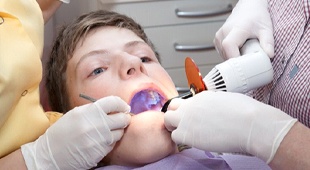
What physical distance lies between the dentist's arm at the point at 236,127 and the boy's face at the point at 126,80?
78mm

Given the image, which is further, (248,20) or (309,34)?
(248,20)

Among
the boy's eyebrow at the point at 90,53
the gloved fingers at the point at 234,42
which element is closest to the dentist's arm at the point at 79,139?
the boy's eyebrow at the point at 90,53

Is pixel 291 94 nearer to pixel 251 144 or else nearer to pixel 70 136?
pixel 251 144

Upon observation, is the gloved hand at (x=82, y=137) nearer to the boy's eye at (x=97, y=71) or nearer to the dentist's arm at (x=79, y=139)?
the dentist's arm at (x=79, y=139)

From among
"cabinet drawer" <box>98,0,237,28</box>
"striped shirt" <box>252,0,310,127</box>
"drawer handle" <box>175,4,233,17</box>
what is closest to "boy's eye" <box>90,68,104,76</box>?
"striped shirt" <box>252,0,310,127</box>

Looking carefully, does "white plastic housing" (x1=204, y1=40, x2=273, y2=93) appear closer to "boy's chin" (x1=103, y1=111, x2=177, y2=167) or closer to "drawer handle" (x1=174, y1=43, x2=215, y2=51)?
"boy's chin" (x1=103, y1=111, x2=177, y2=167)

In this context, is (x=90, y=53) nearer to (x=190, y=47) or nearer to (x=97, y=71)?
(x=97, y=71)

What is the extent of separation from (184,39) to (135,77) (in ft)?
4.94

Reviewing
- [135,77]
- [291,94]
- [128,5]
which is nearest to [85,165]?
[135,77]

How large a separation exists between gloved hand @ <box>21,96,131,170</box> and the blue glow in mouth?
9 centimetres

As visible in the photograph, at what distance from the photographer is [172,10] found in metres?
2.76

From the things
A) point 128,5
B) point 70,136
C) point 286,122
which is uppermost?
point 286,122

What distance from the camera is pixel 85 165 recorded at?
1.25 m

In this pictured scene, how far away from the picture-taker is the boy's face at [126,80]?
125 centimetres
